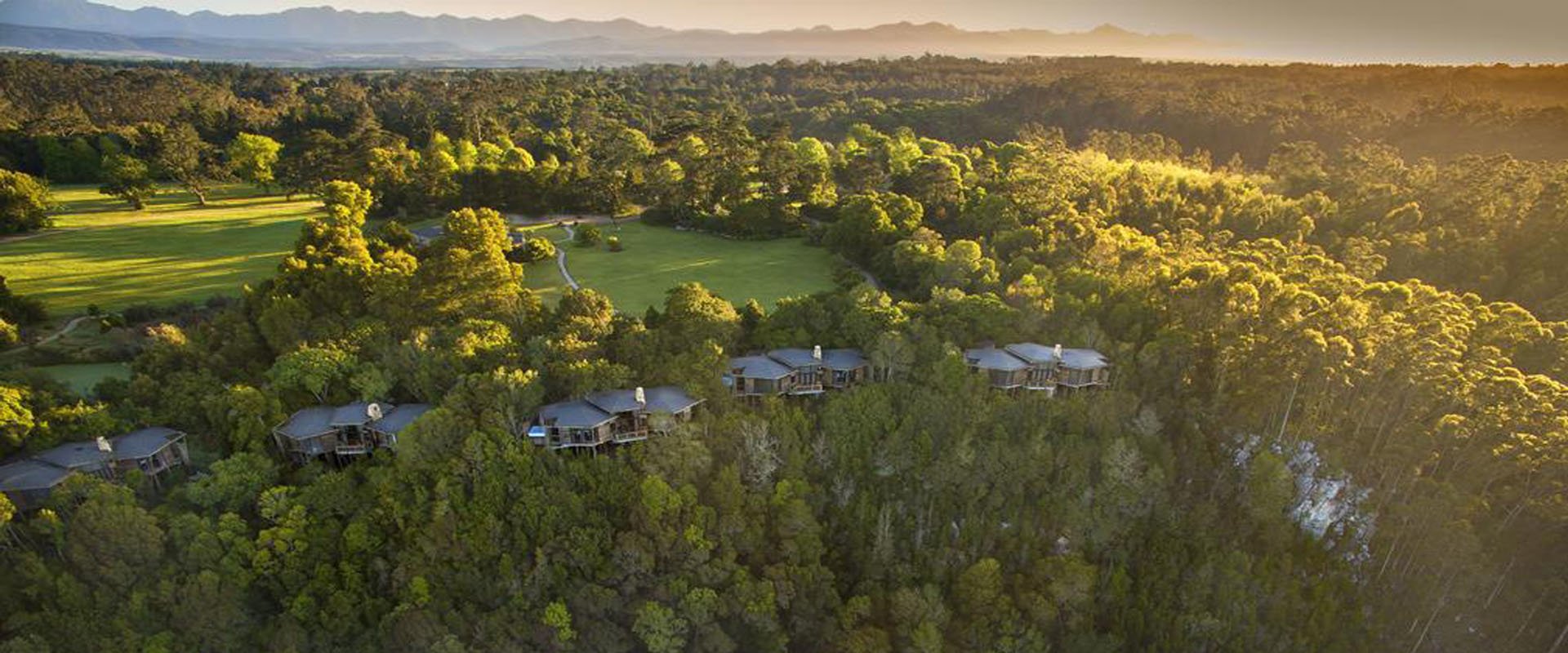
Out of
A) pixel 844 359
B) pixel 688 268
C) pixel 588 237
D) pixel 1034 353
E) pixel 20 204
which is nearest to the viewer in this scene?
pixel 844 359

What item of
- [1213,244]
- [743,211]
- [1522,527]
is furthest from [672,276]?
[1522,527]

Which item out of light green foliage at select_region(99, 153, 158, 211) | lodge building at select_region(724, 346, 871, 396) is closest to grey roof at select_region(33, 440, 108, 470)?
lodge building at select_region(724, 346, 871, 396)

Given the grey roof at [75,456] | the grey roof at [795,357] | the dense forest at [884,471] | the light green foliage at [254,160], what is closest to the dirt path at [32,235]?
the light green foliage at [254,160]

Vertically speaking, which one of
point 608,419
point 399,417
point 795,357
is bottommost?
point 399,417

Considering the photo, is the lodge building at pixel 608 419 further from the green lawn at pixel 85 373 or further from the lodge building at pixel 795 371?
the green lawn at pixel 85 373

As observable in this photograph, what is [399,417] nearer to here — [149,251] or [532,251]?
[532,251]

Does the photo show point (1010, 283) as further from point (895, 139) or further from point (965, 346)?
point (895, 139)

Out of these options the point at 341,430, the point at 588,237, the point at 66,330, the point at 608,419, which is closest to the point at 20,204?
the point at 66,330

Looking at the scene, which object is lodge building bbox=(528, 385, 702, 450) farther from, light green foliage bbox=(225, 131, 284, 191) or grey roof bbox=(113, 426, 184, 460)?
light green foliage bbox=(225, 131, 284, 191)
